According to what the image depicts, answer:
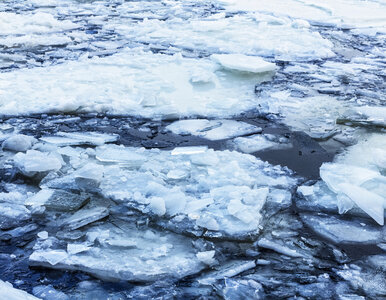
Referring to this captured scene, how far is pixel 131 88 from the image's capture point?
348 centimetres

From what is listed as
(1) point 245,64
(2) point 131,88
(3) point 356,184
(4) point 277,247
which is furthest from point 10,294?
(1) point 245,64

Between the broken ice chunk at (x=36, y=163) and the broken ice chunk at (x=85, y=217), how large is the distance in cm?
43

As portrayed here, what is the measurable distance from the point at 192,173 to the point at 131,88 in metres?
1.45

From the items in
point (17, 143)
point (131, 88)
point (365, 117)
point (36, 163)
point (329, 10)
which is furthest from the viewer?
point (329, 10)

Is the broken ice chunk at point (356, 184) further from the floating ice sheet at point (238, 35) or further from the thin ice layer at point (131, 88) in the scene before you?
the floating ice sheet at point (238, 35)

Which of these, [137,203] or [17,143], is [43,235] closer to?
[137,203]

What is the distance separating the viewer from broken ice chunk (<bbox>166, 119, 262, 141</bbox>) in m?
2.78

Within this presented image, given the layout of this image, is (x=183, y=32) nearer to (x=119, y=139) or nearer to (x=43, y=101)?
(x=43, y=101)

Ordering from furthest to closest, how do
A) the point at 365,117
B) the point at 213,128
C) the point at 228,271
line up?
the point at 365,117 < the point at 213,128 < the point at 228,271

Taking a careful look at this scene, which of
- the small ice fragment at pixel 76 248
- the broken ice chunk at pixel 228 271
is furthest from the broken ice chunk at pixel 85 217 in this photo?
the broken ice chunk at pixel 228 271

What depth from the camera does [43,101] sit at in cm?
322

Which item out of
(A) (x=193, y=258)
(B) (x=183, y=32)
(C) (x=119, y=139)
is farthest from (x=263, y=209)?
(B) (x=183, y=32)

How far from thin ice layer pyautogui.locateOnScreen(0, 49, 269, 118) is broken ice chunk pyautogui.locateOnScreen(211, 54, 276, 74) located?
0.22 feet

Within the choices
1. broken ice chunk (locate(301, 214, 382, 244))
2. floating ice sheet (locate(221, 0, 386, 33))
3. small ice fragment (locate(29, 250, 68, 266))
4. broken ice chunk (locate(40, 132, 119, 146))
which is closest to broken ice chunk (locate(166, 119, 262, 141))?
broken ice chunk (locate(40, 132, 119, 146))
